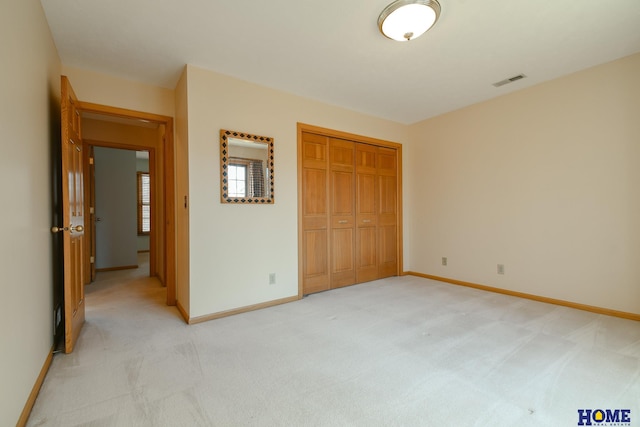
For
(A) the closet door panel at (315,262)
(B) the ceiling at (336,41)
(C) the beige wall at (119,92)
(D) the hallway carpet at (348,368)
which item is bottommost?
(D) the hallway carpet at (348,368)

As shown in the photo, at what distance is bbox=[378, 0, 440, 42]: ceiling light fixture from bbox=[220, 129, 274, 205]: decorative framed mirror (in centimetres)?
167

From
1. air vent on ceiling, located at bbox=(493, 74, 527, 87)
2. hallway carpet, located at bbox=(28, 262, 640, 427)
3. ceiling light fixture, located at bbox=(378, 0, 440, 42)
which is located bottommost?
hallway carpet, located at bbox=(28, 262, 640, 427)

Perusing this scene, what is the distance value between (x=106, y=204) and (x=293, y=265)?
429cm

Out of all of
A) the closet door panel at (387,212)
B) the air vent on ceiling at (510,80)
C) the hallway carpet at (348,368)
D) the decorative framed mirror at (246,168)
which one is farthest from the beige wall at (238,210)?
the air vent on ceiling at (510,80)

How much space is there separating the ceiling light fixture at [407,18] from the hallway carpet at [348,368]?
2.45 m

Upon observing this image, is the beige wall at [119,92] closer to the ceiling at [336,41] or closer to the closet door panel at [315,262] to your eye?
the ceiling at [336,41]

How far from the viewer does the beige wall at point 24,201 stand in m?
1.33

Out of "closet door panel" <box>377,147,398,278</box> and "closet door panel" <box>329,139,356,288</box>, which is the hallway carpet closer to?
"closet door panel" <box>329,139,356,288</box>

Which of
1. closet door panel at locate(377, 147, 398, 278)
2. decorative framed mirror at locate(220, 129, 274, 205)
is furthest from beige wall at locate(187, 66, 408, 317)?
closet door panel at locate(377, 147, 398, 278)

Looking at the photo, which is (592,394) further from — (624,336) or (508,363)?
(624,336)

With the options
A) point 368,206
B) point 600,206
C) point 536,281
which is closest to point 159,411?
point 368,206

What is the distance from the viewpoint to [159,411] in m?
1.54

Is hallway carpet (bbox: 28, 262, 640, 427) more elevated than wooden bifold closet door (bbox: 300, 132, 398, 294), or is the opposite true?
wooden bifold closet door (bbox: 300, 132, 398, 294)

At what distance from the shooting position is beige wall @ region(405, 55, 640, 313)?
2836 millimetres
